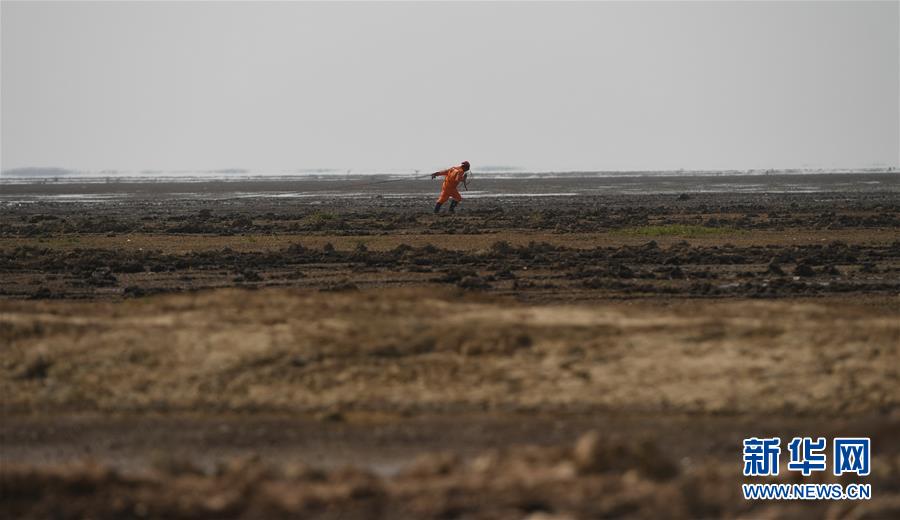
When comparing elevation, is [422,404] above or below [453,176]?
below

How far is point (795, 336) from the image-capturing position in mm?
12641

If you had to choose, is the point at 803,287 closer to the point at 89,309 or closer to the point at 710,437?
the point at 710,437

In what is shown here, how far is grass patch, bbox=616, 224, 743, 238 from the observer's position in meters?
34.1

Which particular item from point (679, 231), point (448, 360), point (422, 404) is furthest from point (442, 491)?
point (679, 231)

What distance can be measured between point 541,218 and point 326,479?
3327 centimetres

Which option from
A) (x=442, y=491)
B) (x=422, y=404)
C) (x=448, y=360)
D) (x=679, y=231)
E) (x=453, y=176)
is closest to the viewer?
(x=442, y=491)

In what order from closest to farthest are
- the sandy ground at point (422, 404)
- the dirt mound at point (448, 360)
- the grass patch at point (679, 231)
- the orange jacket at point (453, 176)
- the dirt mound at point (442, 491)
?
1. the dirt mound at point (442, 491)
2. the sandy ground at point (422, 404)
3. the dirt mound at point (448, 360)
4. the grass patch at point (679, 231)
5. the orange jacket at point (453, 176)

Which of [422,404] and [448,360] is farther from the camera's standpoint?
[448,360]

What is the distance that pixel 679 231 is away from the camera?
3462 cm

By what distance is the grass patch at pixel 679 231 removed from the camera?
34125mm

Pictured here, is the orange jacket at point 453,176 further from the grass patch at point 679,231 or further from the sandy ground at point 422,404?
the sandy ground at point 422,404

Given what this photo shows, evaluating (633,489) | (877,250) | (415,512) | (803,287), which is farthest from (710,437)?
(877,250)

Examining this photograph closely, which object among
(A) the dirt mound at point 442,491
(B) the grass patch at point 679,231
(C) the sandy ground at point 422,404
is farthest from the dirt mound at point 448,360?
(B) the grass patch at point 679,231

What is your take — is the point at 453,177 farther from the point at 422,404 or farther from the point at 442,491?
the point at 442,491
